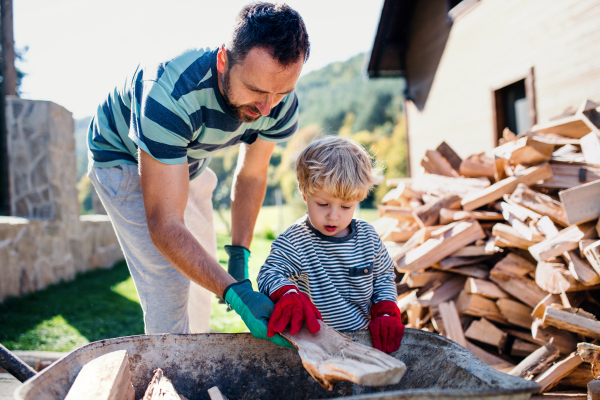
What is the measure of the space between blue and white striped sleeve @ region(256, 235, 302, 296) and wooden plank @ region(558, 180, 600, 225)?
1.27 metres

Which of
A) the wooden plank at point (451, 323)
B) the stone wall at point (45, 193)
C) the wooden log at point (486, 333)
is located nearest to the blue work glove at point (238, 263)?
the wooden plank at point (451, 323)

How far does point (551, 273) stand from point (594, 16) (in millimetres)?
2726

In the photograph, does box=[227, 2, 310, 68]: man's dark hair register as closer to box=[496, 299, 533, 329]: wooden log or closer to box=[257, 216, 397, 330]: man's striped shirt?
box=[257, 216, 397, 330]: man's striped shirt

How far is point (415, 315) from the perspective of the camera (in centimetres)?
251

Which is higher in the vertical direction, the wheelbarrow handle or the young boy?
the young boy

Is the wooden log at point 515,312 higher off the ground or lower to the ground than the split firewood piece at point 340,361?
lower

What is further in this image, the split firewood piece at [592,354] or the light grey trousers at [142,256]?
the light grey trousers at [142,256]

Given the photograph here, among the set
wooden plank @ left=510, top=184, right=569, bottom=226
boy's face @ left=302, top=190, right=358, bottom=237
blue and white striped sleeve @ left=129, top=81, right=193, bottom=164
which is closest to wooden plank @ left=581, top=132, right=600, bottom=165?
wooden plank @ left=510, top=184, right=569, bottom=226

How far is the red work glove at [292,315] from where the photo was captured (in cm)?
117

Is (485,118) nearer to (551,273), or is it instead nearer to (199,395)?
(551,273)

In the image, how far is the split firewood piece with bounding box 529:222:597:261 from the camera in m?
1.89

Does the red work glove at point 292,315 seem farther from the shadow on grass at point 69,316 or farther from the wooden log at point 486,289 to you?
the shadow on grass at point 69,316

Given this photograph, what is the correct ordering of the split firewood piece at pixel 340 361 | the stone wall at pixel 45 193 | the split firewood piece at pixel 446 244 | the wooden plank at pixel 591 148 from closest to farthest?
the split firewood piece at pixel 340 361
the wooden plank at pixel 591 148
the split firewood piece at pixel 446 244
the stone wall at pixel 45 193

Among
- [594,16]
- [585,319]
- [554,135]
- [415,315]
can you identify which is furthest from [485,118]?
[585,319]
